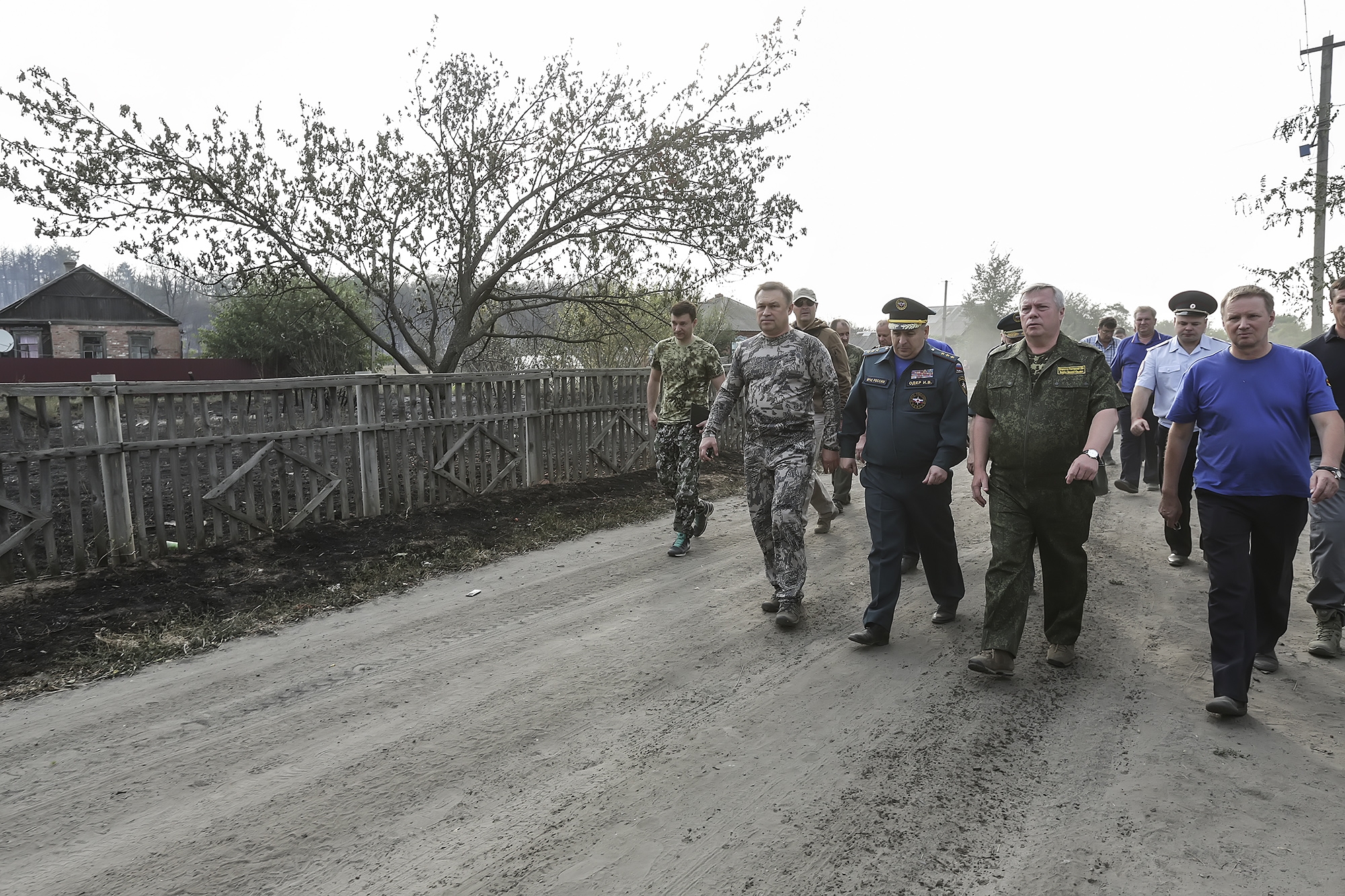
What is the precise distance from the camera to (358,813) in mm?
3020

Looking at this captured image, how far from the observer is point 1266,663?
4.37 metres

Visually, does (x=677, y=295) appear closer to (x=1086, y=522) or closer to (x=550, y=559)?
(x=550, y=559)

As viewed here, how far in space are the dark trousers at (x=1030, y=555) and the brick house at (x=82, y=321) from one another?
52715mm

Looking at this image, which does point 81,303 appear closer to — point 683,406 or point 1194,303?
point 683,406

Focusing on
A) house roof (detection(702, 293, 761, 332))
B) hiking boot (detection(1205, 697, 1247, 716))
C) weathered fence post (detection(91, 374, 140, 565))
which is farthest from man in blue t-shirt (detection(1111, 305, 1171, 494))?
house roof (detection(702, 293, 761, 332))

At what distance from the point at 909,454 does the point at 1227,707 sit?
193 cm

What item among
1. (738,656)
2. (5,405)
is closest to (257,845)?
(738,656)

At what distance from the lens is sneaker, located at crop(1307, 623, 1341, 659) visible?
455 centimetres

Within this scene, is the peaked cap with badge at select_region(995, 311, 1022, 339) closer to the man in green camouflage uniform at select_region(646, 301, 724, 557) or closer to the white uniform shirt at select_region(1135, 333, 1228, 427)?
the white uniform shirt at select_region(1135, 333, 1228, 427)

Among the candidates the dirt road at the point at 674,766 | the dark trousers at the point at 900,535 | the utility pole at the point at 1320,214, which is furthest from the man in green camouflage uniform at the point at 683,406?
the utility pole at the point at 1320,214

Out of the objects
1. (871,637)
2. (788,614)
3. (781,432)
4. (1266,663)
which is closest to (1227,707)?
(1266,663)

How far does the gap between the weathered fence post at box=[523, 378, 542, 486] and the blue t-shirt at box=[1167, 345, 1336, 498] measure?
7089 mm

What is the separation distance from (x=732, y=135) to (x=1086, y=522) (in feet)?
30.0

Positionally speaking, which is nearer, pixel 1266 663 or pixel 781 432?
pixel 1266 663
